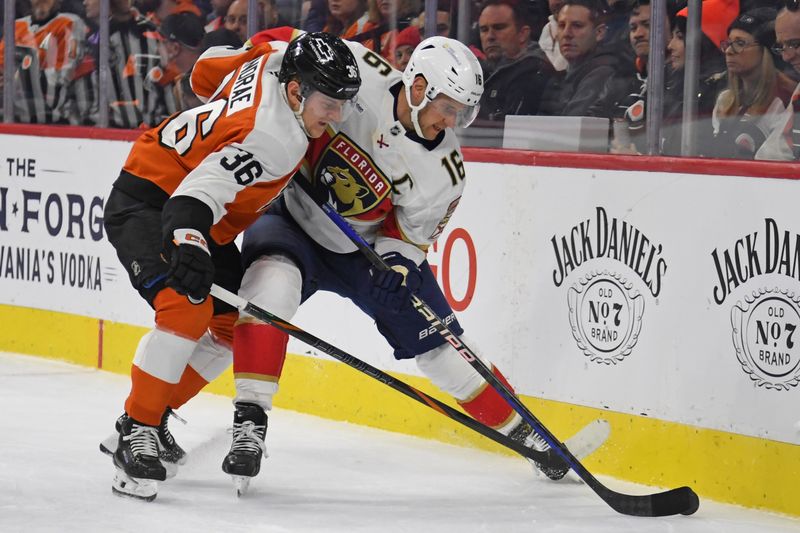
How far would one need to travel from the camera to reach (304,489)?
3.50 m

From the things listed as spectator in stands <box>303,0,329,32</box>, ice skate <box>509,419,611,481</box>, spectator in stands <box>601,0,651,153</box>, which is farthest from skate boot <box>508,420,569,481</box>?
spectator in stands <box>303,0,329,32</box>

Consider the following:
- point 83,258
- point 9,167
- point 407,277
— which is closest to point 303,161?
point 407,277

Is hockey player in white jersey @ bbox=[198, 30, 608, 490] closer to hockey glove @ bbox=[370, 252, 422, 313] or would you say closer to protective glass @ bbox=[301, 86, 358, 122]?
hockey glove @ bbox=[370, 252, 422, 313]

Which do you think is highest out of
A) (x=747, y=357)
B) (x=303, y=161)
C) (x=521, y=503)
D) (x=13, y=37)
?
(x=13, y=37)

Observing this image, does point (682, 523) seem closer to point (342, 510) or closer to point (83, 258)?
point (342, 510)

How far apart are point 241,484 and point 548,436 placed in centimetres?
77

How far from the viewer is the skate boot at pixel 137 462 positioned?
3.19 m

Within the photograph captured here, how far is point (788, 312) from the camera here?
3324mm

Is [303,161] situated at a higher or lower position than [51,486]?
higher

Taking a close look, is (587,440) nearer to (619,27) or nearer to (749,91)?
(749,91)

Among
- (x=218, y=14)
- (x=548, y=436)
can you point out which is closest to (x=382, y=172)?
(x=548, y=436)

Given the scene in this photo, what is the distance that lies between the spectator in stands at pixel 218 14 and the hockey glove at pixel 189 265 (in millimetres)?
2231

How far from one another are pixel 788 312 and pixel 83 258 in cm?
296

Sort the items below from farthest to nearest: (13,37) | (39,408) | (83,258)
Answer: (13,37) → (83,258) → (39,408)
